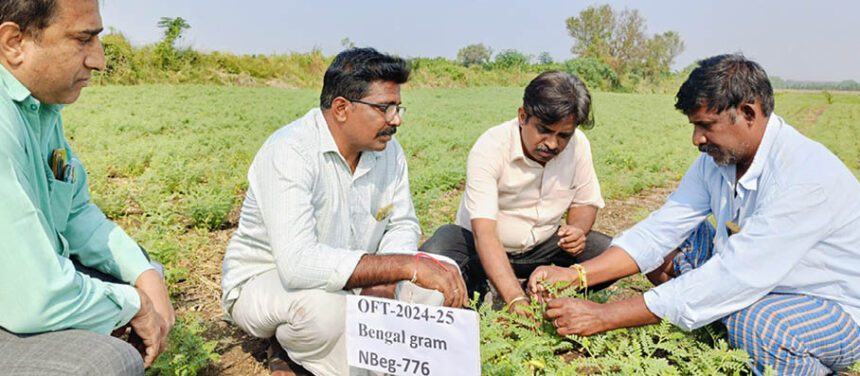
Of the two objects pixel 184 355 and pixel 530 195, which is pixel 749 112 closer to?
pixel 530 195

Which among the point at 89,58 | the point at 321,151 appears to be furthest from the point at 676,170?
the point at 89,58

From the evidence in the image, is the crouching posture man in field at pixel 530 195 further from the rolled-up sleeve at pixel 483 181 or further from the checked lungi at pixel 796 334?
the checked lungi at pixel 796 334

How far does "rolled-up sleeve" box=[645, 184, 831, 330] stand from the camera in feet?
8.03

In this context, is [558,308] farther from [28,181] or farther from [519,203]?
[28,181]

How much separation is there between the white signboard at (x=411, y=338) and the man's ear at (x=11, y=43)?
1.18 m

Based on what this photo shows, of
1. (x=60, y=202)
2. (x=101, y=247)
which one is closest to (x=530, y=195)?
(x=101, y=247)

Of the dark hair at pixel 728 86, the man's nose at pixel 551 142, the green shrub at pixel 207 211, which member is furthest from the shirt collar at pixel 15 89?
the green shrub at pixel 207 211

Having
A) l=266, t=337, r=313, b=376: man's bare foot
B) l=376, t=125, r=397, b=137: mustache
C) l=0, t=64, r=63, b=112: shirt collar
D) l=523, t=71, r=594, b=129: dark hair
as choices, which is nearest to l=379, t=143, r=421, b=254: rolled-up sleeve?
l=376, t=125, r=397, b=137: mustache

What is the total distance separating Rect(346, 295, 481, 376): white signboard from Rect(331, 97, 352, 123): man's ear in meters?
0.95

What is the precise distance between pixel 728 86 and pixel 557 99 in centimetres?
81

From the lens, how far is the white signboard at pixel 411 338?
1.92m

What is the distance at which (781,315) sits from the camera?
2.50 m

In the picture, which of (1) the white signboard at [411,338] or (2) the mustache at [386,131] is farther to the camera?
(2) the mustache at [386,131]

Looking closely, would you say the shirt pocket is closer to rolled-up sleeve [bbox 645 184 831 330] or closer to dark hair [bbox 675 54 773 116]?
rolled-up sleeve [bbox 645 184 831 330]
